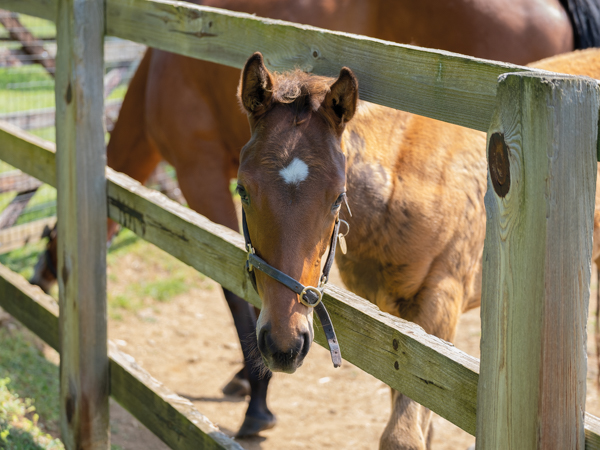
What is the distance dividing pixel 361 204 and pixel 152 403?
44.1 inches

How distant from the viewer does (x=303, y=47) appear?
1811mm

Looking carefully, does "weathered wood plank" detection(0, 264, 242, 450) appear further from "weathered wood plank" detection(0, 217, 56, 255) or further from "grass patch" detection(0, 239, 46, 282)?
"weathered wood plank" detection(0, 217, 56, 255)

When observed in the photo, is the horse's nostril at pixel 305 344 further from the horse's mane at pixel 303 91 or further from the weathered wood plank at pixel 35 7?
the weathered wood plank at pixel 35 7

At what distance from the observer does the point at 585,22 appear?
355cm

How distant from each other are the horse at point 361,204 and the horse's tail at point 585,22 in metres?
0.80

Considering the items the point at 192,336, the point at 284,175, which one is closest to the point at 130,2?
the point at 284,175

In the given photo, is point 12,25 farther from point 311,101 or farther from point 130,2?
point 311,101

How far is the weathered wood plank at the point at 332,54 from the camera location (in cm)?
137

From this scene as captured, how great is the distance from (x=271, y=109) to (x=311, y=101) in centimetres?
A: 13

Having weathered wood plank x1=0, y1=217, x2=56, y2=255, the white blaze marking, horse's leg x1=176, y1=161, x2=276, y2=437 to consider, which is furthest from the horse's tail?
weathered wood plank x1=0, y1=217, x2=56, y2=255

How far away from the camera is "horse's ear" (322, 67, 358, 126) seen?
64.4 inches

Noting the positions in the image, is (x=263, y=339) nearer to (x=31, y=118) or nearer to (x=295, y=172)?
(x=295, y=172)

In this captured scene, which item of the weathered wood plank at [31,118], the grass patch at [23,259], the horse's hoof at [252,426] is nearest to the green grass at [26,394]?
the horse's hoof at [252,426]

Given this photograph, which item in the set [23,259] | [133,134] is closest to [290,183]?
[133,134]
